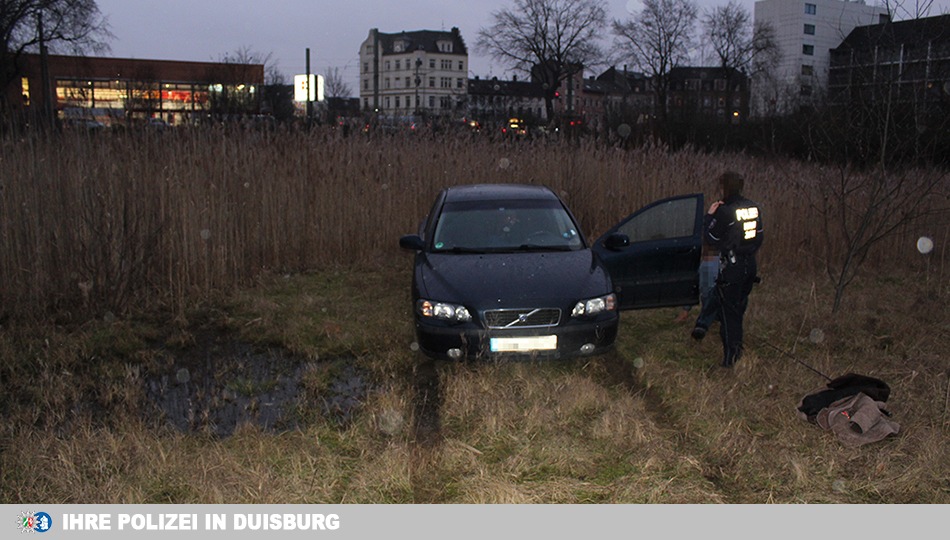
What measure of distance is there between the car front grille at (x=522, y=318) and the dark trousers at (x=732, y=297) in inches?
60.9

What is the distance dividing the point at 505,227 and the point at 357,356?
184 cm

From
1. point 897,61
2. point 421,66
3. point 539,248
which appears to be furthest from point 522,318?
point 421,66

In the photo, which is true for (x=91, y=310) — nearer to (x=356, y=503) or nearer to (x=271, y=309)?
(x=271, y=309)

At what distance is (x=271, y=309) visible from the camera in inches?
329

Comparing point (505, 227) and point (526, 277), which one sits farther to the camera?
point (505, 227)

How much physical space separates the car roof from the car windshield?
9 cm

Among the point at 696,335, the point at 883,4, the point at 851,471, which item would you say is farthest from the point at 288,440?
the point at 883,4

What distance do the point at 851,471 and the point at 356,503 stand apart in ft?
9.38

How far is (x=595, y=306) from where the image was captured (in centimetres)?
599

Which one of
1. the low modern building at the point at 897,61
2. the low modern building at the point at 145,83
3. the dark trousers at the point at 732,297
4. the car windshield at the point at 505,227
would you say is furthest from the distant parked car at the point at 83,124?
the low modern building at the point at 145,83

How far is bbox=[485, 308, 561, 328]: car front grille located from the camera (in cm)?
575

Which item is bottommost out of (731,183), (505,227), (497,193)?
(505,227)

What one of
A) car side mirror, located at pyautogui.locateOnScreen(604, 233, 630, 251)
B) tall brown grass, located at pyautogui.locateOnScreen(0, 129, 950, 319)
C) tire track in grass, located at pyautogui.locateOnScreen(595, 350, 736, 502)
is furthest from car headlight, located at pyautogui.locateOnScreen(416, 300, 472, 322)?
tall brown grass, located at pyautogui.locateOnScreen(0, 129, 950, 319)

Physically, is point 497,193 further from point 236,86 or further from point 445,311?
point 236,86
